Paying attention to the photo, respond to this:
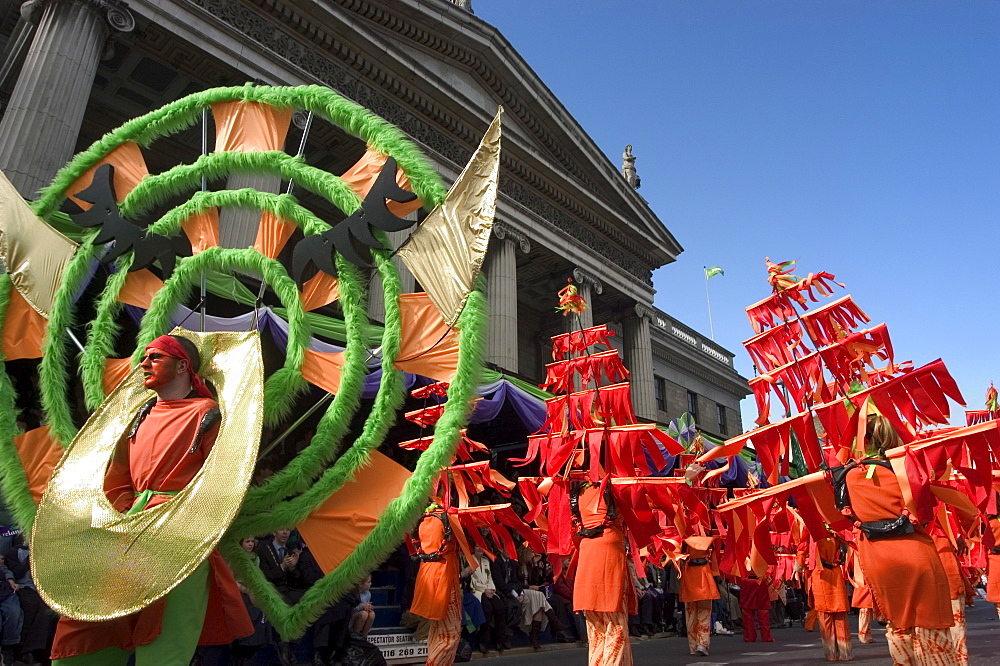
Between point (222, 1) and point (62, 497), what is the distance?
14684 mm

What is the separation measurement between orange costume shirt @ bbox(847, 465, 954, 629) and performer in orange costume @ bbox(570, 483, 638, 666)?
2377 mm

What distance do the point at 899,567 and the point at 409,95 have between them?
1682 cm

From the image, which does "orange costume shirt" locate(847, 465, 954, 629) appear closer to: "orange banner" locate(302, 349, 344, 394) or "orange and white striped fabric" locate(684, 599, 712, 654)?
"orange banner" locate(302, 349, 344, 394)

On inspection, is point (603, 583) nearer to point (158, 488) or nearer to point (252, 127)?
point (158, 488)

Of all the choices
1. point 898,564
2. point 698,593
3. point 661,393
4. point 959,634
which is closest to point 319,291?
point 898,564

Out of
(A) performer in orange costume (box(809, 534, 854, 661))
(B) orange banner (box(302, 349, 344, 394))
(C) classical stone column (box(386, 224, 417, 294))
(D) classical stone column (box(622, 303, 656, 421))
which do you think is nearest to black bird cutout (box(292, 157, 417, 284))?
(C) classical stone column (box(386, 224, 417, 294))

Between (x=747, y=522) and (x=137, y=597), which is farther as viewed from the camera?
(x=747, y=522)

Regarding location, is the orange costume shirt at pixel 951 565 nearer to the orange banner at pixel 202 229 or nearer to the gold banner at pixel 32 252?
the orange banner at pixel 202 229

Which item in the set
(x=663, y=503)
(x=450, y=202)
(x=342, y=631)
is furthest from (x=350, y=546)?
(x=342, y=631)

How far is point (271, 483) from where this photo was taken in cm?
300

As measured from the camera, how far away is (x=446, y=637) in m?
7.35

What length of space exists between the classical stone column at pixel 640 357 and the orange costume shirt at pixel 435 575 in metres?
17.4

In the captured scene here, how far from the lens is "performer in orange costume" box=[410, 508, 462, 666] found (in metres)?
7.22

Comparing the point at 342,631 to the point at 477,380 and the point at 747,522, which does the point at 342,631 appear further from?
the point at 477,380
